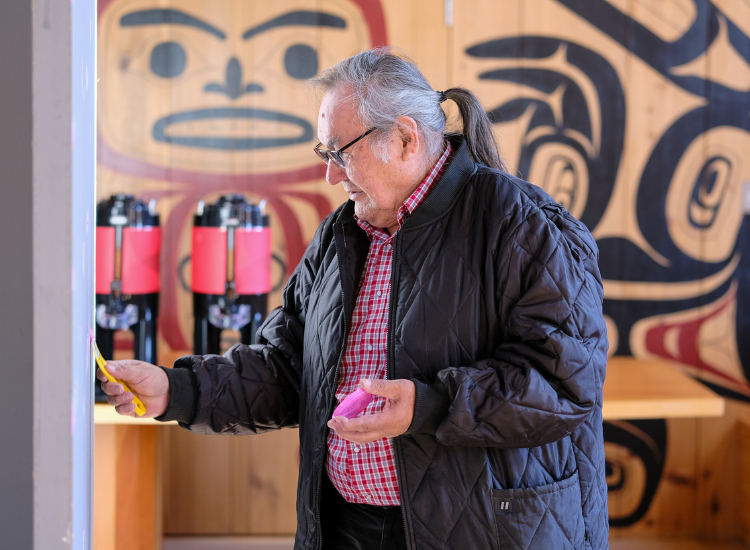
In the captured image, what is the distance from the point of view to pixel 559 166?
2.65 m

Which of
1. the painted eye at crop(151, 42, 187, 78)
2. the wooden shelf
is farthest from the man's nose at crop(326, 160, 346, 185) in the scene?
the painted eye at crop(151, 42, 187, 78)

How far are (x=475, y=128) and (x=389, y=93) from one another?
0.69 feet

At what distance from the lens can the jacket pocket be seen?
3.50 feet

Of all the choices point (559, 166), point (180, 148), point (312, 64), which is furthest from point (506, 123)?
point (180, 148)

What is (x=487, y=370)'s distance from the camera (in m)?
1.06

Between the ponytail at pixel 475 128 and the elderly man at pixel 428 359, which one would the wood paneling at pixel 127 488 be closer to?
the elderly man at pixel 428 359

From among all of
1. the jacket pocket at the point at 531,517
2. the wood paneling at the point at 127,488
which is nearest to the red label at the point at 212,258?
the wood paneling at the point at 127,488

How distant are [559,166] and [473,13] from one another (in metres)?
0.68

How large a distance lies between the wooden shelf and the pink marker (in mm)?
1126

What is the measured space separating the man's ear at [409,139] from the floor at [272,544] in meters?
1.93

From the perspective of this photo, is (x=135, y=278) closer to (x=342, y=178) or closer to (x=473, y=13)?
(x=342, y=178)

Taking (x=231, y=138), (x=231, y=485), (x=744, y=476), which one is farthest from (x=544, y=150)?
(x=231, y=485)

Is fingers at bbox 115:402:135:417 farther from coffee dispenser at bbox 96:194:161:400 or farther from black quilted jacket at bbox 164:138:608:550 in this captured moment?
coffee dispenser at bbox 96:194:161:400

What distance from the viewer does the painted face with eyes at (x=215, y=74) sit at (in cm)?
259
